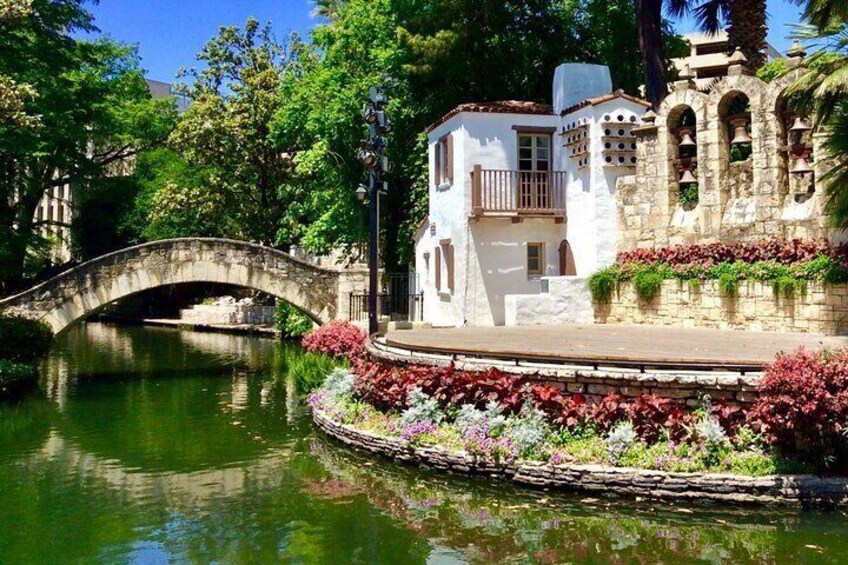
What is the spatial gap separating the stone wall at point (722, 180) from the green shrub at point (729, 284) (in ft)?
3.37

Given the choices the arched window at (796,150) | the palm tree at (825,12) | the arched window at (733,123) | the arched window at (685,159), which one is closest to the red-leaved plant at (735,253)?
the arched window at (796,150)

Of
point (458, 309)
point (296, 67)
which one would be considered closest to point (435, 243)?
point (458, 309)

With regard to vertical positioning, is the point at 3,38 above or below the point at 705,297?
above

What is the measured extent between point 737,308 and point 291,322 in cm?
2074

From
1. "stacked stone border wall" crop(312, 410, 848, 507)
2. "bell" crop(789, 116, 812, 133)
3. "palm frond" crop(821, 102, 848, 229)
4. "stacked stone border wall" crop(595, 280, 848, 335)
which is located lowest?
"stacked stone border wall" crop(312, 410, 848, 507)

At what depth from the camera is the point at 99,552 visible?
926 centimetres

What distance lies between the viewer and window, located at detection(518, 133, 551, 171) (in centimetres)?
2369

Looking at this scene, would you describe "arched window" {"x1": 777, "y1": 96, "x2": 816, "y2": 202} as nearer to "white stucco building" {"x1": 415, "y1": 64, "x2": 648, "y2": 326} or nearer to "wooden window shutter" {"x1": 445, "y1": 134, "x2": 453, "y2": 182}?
"white stucco building" {"x1": 415, "y1": 64, "x2": 648, "y2": 326}

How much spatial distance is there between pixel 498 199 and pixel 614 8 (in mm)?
9990

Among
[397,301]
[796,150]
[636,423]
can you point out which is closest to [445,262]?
[397,301]

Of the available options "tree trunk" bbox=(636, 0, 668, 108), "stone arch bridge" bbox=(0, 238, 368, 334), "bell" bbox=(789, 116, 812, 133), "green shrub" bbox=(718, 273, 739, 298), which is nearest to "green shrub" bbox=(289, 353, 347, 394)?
"stone arch bridge" bbox=(0, 238, 368, 334)

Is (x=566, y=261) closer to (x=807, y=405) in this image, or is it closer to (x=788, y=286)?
(x=788, y=286)

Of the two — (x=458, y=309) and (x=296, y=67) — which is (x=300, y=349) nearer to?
(x=458, y=309)

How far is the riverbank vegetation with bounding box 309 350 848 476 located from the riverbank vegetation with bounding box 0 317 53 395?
1223 cm
